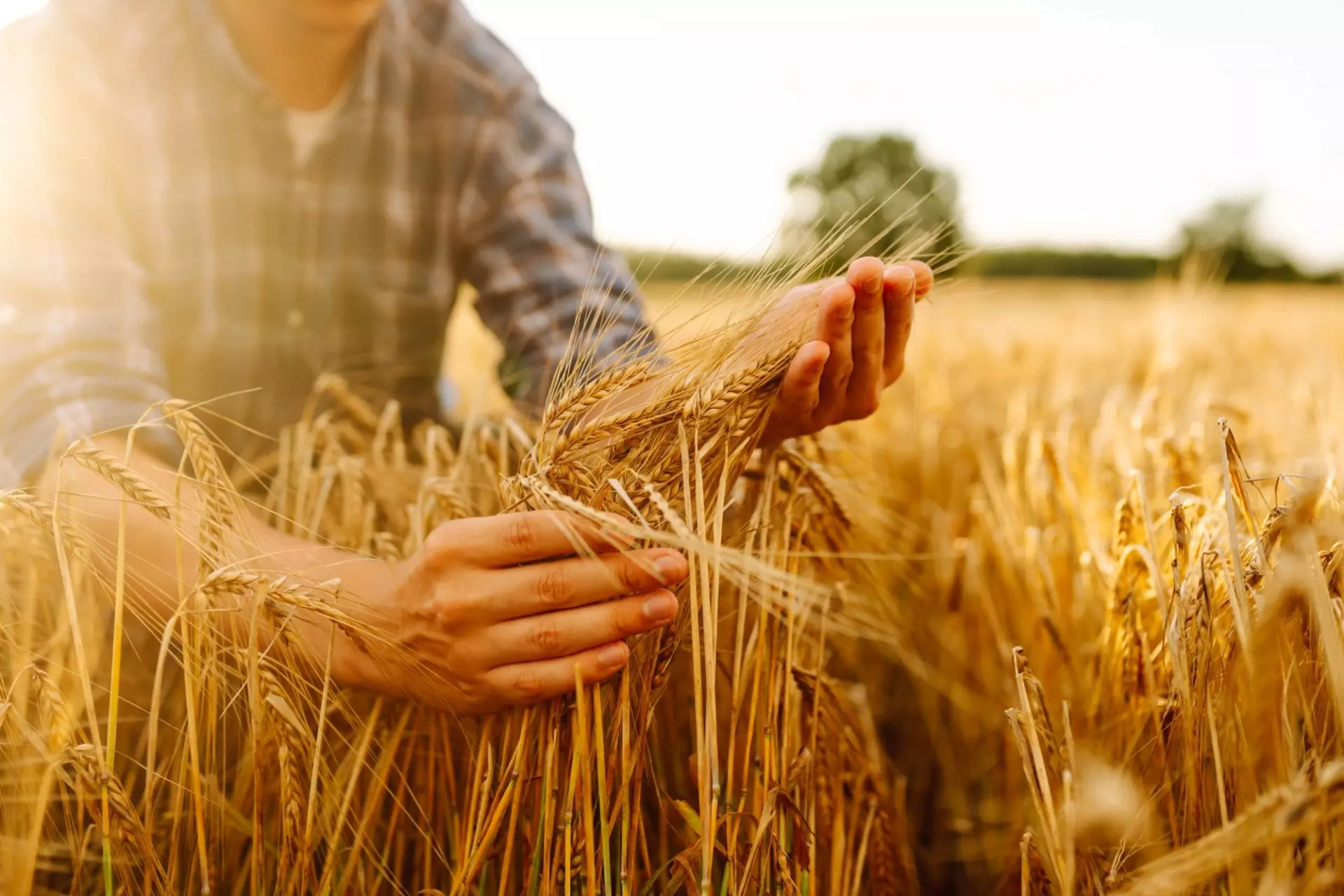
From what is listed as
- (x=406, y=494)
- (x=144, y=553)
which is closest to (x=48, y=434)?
(x=144, y=553)

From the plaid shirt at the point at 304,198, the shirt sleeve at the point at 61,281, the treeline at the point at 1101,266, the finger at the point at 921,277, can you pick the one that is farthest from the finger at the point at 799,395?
the treeline at the point at 1101,266

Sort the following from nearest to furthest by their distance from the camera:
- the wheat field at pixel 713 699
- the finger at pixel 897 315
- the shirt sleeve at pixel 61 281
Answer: the wheat field at pixel 713 699 → the finger at pixel 897 315 → the shirt sleeve at pixel 61 281

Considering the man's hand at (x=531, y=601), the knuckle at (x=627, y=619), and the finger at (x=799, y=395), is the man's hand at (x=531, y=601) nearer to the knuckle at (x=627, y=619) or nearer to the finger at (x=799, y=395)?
the knuckle at (x=627, y=619)

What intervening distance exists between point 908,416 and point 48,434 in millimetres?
1832

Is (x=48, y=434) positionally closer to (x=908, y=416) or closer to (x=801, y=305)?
(x=801, y=305)

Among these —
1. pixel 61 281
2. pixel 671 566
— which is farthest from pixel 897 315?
pixel 61 281

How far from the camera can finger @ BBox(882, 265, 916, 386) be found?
2.54 ft

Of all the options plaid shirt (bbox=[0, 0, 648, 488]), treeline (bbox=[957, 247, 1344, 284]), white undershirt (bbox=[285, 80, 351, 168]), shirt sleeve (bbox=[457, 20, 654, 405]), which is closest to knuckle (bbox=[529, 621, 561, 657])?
plaid shirt (bbox=[0, 0, 648, 488])

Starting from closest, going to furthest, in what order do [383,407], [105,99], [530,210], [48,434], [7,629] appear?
1. [7,629]
2. [48,434]
3. [105,99]
4. [530,210]
5. [383,407]

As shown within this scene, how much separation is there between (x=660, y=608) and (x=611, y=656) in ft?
0.20

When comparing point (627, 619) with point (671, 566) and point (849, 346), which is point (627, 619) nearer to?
point (671, 566)

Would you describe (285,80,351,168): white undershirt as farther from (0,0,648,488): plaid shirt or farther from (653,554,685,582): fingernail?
(653,554,685,582): fingernail

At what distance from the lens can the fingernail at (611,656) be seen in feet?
2.35

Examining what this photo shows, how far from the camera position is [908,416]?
2234mm
